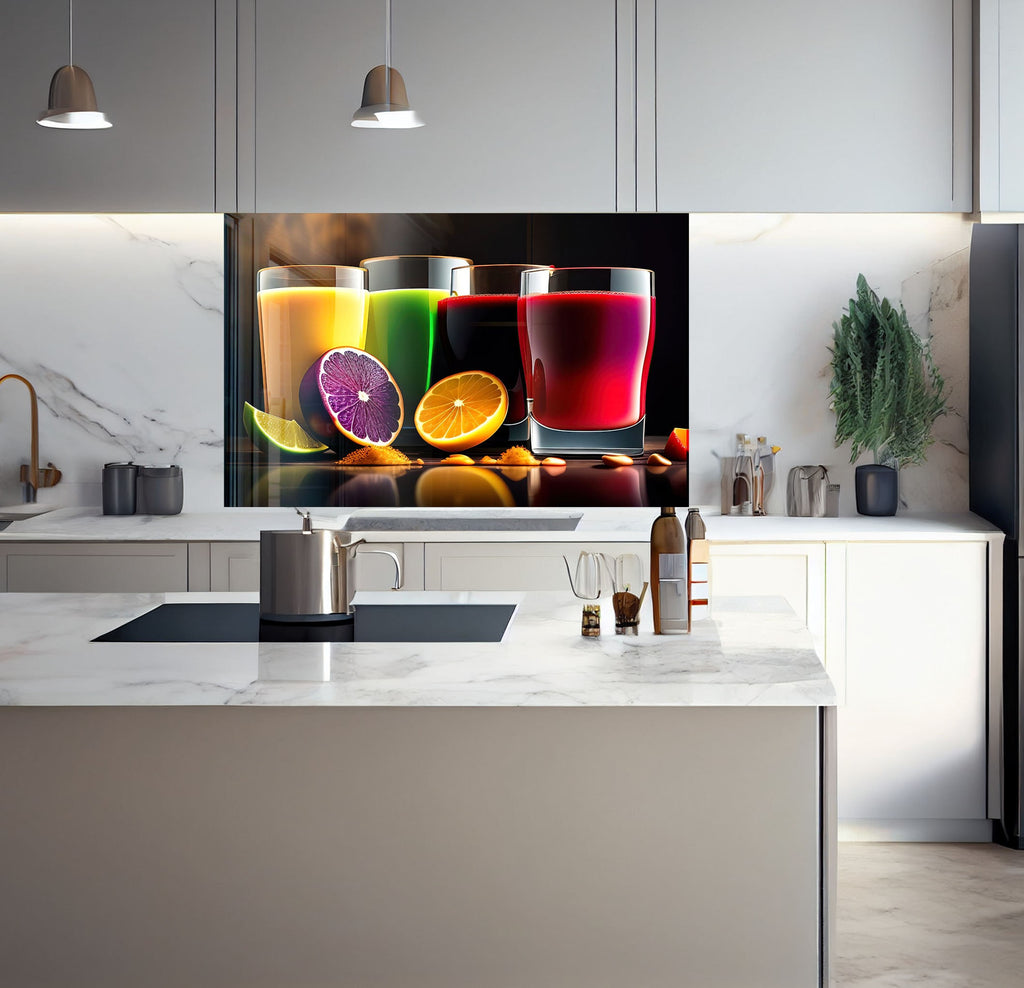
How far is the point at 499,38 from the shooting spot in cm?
367

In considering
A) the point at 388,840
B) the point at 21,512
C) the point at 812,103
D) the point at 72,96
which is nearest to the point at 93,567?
the point at 21,512

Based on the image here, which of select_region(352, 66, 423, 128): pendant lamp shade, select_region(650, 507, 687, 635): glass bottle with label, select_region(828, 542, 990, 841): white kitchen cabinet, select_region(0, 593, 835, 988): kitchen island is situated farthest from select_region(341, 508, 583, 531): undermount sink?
select_region(0, 593, 835, 988): kitchen island

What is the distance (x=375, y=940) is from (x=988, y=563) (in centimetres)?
236

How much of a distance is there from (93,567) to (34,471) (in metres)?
0.68

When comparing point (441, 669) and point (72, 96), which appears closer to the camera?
point (441, 669)

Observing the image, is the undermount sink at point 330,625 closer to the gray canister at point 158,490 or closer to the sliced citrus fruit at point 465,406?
the gray canister at point 158,490

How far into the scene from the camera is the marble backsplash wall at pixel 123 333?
4.00 m

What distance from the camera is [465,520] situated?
12.5 feet

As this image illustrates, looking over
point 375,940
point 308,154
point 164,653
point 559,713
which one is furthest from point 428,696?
point 308,154

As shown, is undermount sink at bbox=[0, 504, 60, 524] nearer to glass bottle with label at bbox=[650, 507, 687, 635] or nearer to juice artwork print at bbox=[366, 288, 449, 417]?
juice artwork print at bbox=[366, 288, 449, 417]

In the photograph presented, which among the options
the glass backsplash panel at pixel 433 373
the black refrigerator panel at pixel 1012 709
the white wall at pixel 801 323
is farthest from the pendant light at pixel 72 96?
the black refrigerator panel at pixel 1012 709

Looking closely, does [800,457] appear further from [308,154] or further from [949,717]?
[308,154]

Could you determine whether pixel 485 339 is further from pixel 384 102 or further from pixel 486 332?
pixel 384 102

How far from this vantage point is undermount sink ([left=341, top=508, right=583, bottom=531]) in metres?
3.80
